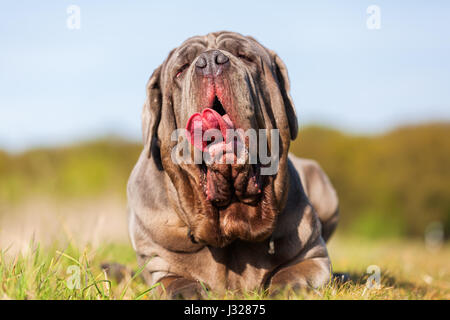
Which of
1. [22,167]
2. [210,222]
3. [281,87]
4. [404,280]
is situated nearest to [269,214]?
[210,222]

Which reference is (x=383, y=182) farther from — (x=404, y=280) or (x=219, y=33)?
(x=219, y=33)

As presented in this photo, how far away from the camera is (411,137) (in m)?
15.7

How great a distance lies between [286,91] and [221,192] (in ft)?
2.92

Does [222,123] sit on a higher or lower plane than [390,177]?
higher

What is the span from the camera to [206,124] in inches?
116

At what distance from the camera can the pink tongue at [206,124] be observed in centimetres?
Result: 294

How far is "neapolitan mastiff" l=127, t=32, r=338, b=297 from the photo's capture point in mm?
2990

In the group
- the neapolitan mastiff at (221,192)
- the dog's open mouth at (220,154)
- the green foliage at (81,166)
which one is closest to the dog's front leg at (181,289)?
the neapolitan mastiff at (221,192)

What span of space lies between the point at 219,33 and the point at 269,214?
4.09 ft

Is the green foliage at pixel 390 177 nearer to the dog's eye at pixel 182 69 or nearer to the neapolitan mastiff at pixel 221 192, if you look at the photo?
the neapolitan mastiff at pixel 221 192

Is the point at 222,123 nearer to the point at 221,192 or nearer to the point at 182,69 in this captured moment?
the point at 221,192

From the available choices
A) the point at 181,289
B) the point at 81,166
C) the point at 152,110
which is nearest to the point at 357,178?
the point at 81,166
